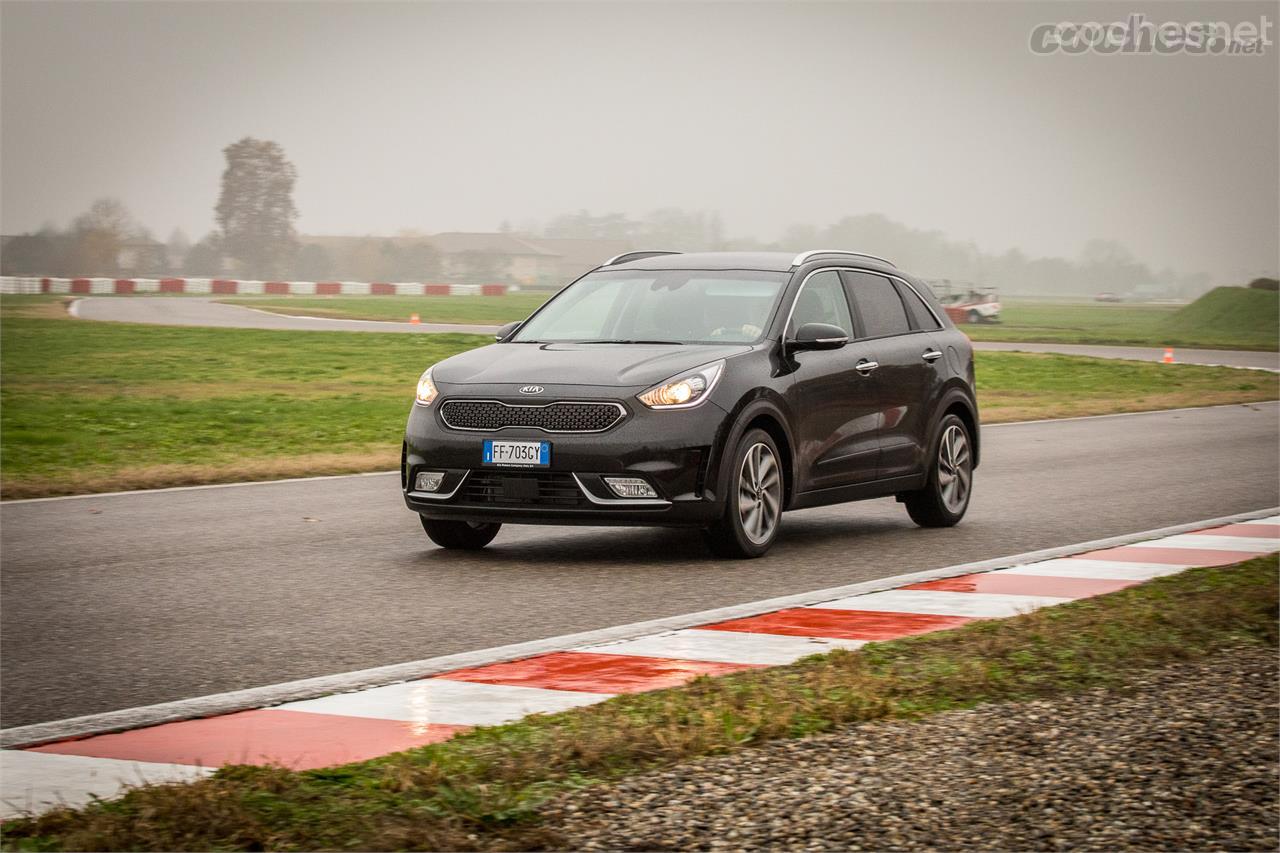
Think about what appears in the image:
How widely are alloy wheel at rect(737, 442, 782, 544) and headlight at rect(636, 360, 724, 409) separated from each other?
45 cm

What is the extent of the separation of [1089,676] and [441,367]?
16.5 feet

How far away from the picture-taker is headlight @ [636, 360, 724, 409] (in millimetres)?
9828

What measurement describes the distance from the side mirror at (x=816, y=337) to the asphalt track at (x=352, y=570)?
4.06 ft

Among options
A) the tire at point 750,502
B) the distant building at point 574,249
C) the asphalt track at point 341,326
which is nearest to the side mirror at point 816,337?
the tire at point 750,502

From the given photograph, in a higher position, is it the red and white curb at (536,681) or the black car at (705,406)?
the black car at (705,406)

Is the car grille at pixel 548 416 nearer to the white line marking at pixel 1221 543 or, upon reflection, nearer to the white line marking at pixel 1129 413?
the white line marking at pixel 1221 543

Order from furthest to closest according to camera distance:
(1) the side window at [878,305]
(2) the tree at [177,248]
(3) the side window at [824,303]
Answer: (2) the tree at [177,248]
(1) the side window at [878,305]
(3) the side window at [824,303]

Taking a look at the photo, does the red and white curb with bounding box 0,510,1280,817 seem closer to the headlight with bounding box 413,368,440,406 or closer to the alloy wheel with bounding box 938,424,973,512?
the alloy wheel with bounding box 938,424,973,512

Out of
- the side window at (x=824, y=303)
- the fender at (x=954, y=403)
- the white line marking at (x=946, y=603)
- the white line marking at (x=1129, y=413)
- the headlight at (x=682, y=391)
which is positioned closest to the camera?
the white line marking at (x=946, y=603)

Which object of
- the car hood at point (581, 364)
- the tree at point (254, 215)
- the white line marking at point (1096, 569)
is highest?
→ the tree at point (254, 215)

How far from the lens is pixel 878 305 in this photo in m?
11.9

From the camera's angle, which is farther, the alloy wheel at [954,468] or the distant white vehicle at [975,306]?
the distant white vehicle at [975,306]

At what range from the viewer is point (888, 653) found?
22.9 feet

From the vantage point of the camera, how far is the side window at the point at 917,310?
12.2 m
